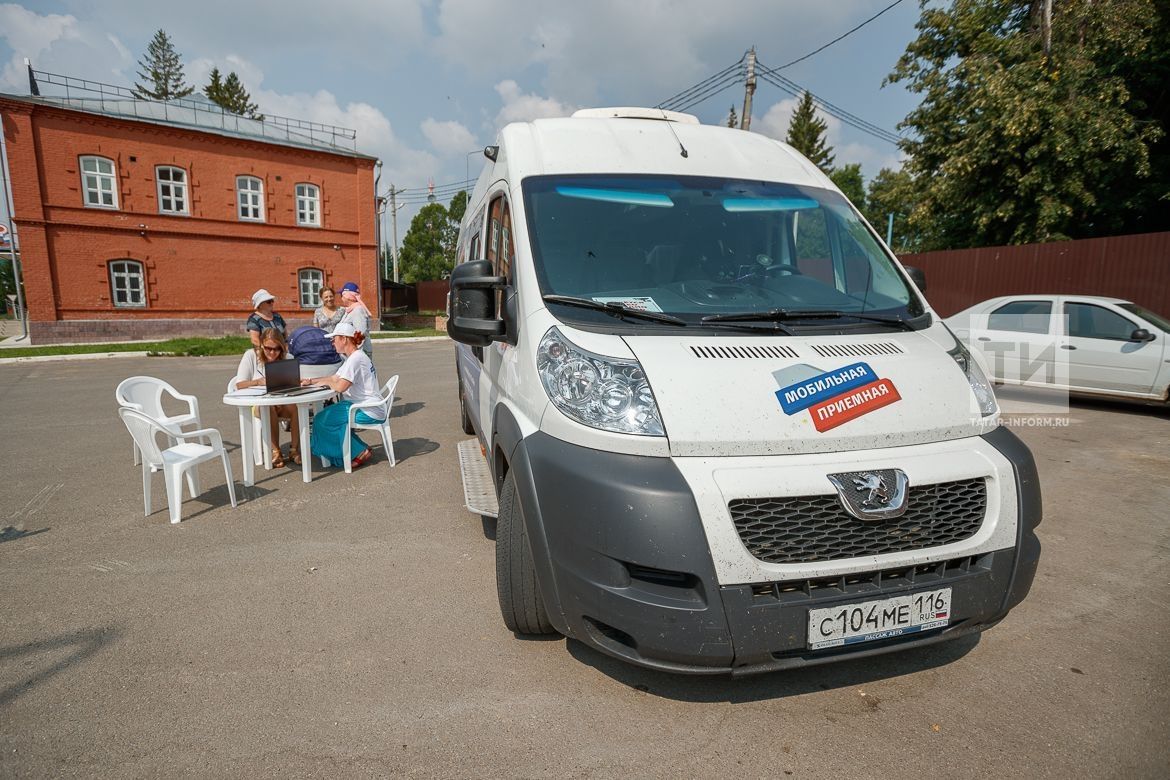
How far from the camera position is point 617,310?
8.67 ft

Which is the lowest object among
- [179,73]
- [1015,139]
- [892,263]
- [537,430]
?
[537,430]

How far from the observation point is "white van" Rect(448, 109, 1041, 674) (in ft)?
6.95

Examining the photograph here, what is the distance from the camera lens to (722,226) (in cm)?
328

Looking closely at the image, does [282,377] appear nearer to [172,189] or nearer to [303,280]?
[172,189]

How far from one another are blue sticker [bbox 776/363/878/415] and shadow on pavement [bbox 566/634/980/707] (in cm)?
105

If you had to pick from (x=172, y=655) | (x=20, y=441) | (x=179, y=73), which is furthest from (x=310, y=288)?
(x=179, y=73)

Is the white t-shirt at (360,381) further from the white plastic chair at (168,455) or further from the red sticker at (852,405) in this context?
the red sticker at (852,405)

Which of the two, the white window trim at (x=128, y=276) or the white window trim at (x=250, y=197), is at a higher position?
the white window trim at (x=250, y=197)

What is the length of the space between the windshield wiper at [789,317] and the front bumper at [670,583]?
0.77m

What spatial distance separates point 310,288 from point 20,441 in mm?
21590

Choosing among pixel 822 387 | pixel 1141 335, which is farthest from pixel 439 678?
pixel 1141 335

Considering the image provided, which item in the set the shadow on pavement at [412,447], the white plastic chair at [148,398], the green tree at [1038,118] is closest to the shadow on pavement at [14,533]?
the white plastic chair at [148,398]

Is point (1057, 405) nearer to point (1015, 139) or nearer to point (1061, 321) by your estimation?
point (1061, 321)

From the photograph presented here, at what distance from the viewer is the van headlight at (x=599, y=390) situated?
228 centimetres
